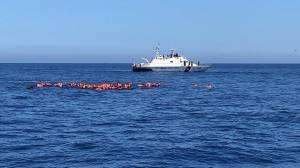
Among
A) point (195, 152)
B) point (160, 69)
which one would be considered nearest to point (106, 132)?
point (195, 152)

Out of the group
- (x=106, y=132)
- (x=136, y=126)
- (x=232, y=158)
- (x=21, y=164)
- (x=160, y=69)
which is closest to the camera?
(x=21, y=164)

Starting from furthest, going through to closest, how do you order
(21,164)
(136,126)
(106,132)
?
(136,126)
(106,132)
(21,164)

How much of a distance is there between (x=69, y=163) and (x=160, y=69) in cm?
12784

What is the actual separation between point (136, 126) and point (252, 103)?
24.4m

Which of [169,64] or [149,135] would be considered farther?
[169,64]

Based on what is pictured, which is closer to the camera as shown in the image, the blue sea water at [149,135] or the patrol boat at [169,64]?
the blue sea water at [149,135]

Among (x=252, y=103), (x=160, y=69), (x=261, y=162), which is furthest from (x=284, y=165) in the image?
(x=160, y=69)

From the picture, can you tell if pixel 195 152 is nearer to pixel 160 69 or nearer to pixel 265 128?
pixel 265 128

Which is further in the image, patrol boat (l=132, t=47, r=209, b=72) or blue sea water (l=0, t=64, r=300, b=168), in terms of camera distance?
patrol boat (l=132, t=47, r=209, b=72)

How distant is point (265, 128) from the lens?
37938 mm

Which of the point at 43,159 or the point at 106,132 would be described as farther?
the point at 106,132

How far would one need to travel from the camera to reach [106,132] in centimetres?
3578

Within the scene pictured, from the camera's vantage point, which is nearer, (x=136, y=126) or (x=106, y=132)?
(x=106, y=132)

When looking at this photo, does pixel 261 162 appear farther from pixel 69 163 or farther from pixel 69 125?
pixel 69 125
